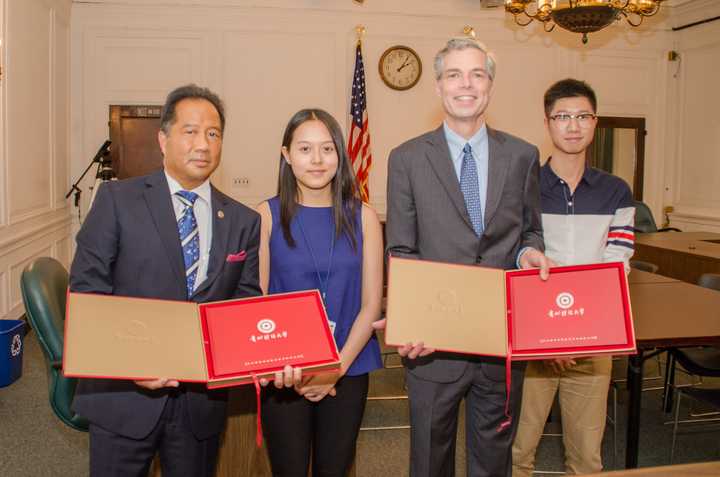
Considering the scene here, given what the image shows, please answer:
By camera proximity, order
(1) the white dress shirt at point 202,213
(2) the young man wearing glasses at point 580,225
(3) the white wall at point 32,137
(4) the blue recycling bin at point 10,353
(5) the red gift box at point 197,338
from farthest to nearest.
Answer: (3) the white wall at point 32,137
(4) the blue recycling bin at point 10,353
(2) the young man wearing glasses at point 580,225
(1) the white dress shirt at point 202,213
(5) the red gift box at point 197,338

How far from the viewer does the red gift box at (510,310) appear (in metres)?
1.66

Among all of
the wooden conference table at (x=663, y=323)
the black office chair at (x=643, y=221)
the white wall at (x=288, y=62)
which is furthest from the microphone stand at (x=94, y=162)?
the black office chair at (x=643, y=221)

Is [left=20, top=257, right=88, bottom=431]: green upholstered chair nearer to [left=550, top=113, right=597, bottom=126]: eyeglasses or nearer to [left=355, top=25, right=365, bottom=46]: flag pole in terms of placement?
[left=550, top=113, right=597, bottom=126]: eyeglasses

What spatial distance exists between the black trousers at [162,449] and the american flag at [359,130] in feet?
18.2

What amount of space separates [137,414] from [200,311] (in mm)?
327

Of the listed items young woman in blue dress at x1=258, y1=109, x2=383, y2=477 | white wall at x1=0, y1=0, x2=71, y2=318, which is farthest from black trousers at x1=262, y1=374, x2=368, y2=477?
white wall at x1=0, y1=0, x2=71, y2=318

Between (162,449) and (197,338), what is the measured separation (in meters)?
0.37

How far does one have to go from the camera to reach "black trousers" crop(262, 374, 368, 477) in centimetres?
186

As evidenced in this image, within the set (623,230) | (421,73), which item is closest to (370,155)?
(421,73)

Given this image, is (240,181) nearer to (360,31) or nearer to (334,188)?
(360,31)

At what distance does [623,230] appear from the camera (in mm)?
2342

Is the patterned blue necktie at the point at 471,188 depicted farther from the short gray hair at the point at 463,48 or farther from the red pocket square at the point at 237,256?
the red pocket square at the point at 237,256

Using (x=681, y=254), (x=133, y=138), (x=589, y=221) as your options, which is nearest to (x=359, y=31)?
(x=133, y=138)

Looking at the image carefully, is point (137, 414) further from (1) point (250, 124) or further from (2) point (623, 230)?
(1) point (250, 124)
